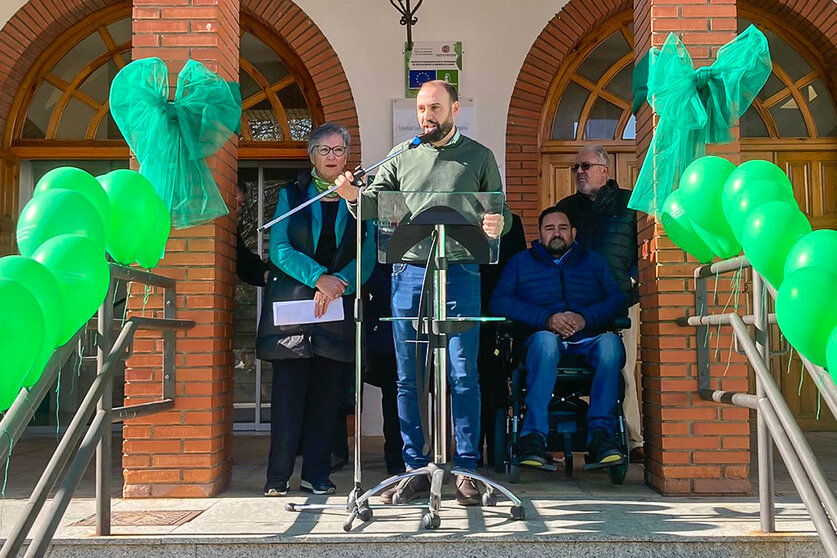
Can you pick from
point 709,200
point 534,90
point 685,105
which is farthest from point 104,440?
point 534,90

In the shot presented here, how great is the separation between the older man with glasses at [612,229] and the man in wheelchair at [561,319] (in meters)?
0.33

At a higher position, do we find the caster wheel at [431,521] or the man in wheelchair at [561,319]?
the man in wheelchair at [561,319]

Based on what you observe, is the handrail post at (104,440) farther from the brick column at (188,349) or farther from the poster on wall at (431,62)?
the poster on wall at (431,62)

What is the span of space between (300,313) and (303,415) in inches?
22.0

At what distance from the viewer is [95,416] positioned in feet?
11.0

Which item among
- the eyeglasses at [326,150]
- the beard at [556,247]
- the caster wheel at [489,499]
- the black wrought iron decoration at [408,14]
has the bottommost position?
the caster wheel at [489,499]

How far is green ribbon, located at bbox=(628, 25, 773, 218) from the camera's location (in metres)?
4.00

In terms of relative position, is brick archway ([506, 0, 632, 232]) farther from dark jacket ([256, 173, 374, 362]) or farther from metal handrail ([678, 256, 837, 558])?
metal handrail ([678, 256, 837, 558])

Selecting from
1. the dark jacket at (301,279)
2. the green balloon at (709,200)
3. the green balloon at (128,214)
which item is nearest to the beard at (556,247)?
the dark jacket at (301,279)

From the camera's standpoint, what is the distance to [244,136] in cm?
730

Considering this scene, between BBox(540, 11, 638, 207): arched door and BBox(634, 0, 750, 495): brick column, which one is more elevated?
BBox(540, 11, 638, 207): arched door

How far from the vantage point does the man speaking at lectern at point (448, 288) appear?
382cm

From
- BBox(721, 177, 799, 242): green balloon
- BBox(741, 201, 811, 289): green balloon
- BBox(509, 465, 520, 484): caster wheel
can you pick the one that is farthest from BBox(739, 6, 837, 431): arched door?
BBox(741, 201, 811, 289): green balloon

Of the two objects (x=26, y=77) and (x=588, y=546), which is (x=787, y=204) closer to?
(x=588, y=546)
